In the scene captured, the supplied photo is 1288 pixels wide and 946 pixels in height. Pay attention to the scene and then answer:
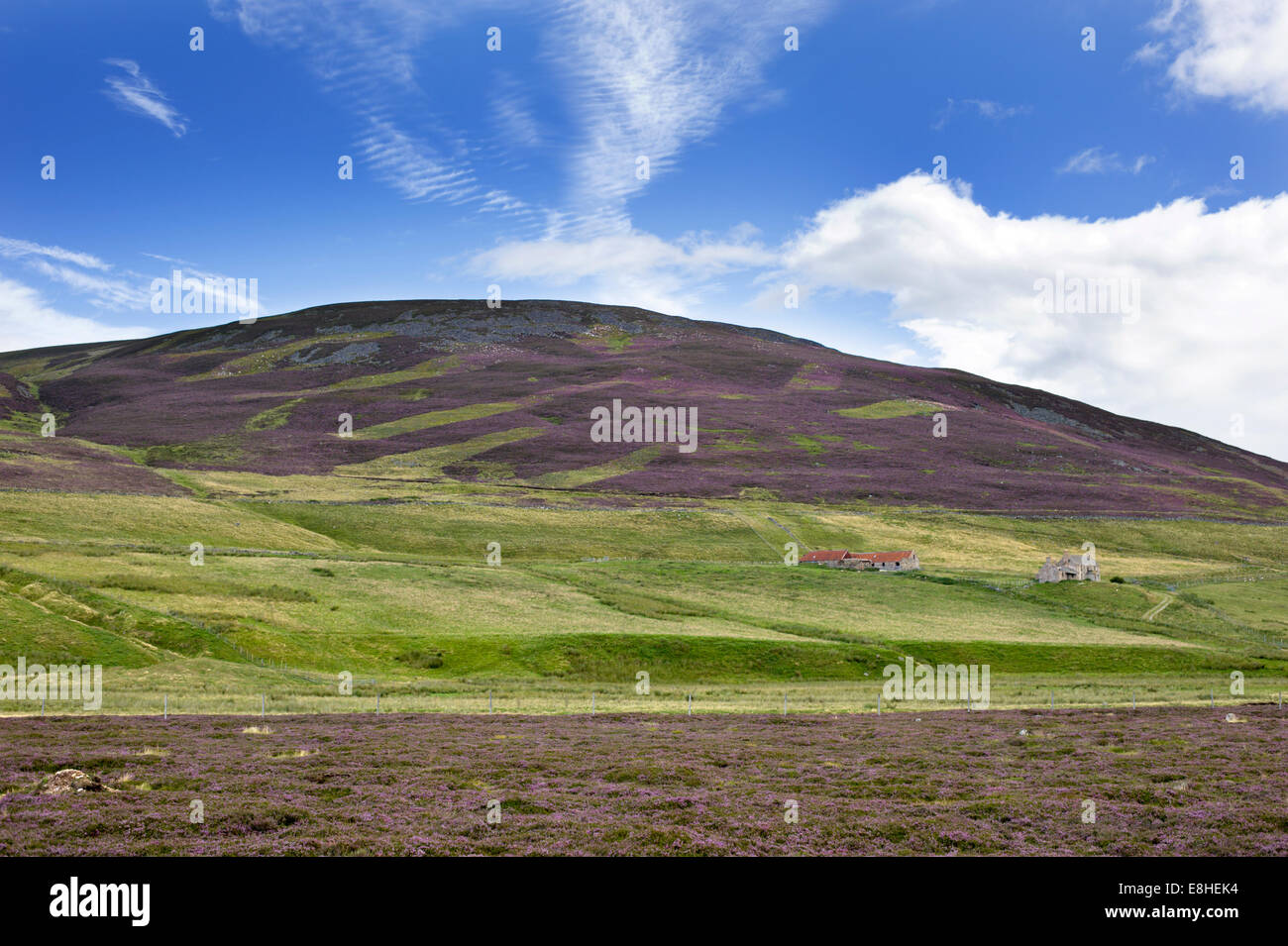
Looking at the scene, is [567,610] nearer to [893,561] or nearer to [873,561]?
[873,561]

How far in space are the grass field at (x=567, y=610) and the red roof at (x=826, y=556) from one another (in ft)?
12.6

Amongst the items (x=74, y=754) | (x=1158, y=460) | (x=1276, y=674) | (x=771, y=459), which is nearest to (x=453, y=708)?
A: (x=74, y=754)

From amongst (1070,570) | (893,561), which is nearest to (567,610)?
(893,561)

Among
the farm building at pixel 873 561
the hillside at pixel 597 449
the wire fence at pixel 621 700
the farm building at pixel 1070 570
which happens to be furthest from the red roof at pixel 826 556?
the wire fence at pixel 621 700

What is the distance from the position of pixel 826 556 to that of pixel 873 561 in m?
5.30

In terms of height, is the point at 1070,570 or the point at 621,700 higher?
the point at 1070,570

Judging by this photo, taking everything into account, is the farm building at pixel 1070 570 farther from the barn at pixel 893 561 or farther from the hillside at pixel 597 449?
the hillside at pixel 597 449

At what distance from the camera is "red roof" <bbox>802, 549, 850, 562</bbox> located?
95.3m

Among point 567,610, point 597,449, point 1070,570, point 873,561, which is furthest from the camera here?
point 597,449

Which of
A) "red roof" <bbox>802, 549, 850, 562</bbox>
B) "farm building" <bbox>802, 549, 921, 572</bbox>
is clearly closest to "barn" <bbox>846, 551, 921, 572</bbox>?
"farm building" <bbox>802, 549, 921, 572</bbox>

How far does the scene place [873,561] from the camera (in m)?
94.2

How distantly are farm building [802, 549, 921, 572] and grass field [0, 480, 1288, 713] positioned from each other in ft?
10.2

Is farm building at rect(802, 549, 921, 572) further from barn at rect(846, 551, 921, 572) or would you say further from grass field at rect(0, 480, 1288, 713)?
grass field at rect(0, 480, 1288, 713)

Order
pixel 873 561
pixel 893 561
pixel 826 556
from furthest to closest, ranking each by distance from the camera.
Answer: pixel 826 556 < pixel 873 561 < pixel 893 561
